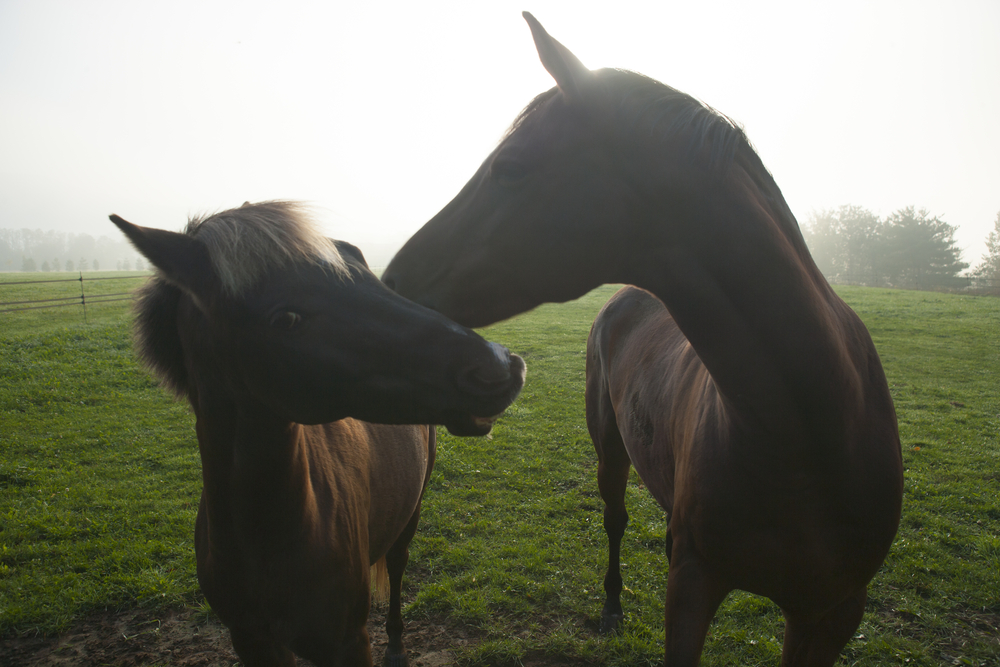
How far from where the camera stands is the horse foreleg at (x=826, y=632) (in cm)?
195

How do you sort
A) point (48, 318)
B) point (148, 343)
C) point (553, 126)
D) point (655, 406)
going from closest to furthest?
1. point (553, 126)
2. point (148, 343)
3. point (655, 406)
4. point (48, 318)

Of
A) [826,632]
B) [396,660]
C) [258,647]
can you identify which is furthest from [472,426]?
[396,660]

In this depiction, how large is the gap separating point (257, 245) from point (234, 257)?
85 mm

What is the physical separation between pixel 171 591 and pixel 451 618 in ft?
6.98

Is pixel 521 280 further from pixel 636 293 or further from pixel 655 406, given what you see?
pixel 636 293

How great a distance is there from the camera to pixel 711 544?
1.82 meters

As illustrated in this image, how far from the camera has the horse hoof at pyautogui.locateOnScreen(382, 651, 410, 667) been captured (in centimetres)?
322

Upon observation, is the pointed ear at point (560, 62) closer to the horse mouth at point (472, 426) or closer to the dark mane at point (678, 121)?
the dark mane at point (678, 121)

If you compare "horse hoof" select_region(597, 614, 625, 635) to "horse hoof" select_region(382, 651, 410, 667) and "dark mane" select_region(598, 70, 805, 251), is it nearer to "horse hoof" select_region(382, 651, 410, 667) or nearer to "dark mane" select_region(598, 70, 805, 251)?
"horse hoof" select_region(382, 651, 410, 667)

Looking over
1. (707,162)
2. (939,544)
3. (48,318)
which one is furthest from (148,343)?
(48,318)

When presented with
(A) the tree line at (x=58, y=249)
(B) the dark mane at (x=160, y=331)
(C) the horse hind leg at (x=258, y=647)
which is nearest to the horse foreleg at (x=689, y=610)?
(C) the horse hind leg at (x=258, y=647)

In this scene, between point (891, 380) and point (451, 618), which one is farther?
point (891, 380)

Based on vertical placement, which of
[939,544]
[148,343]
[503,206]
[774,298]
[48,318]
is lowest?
[939,544]

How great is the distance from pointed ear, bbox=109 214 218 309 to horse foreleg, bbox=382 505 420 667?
2.36m
